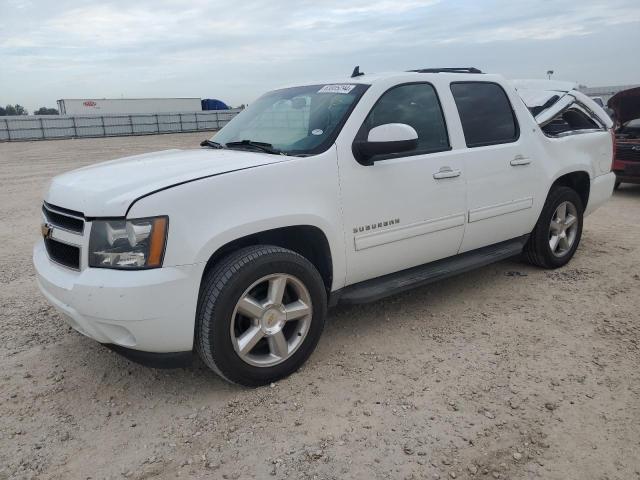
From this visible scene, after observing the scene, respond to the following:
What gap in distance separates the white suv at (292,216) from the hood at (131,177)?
0.02m

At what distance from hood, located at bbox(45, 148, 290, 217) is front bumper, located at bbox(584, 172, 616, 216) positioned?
3.66 meters

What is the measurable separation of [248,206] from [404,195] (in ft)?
3.94

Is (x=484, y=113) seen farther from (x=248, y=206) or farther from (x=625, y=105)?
(x=625, y=105)

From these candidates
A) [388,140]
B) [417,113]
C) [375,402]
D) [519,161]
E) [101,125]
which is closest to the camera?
[375,402]

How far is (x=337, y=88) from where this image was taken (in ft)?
12.3

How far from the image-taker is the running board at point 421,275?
11.5ft

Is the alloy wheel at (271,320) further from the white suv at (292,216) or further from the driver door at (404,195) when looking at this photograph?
the driver door at (404,195)

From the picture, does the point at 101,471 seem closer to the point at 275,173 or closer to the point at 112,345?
the point at 112,345

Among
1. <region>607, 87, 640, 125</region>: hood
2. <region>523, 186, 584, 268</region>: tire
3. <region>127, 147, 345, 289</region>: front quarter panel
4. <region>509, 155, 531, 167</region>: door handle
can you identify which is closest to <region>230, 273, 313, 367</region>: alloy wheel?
<region>127, 147, 345, 289</region>: front quarter panel

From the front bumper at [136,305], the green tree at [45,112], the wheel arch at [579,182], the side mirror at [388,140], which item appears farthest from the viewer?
the green tree at [45,112]

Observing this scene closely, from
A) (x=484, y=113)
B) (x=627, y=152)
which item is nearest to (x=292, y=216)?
(x=484, y=113)

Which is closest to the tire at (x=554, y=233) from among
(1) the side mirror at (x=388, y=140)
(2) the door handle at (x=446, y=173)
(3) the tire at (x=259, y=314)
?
(2) the door handle at (x=446, y=173)

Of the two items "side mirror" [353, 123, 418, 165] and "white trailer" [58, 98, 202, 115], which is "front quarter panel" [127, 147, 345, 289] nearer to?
"side mirror" [353, 123, 418, 165]

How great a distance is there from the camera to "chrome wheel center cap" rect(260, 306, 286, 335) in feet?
10.00
